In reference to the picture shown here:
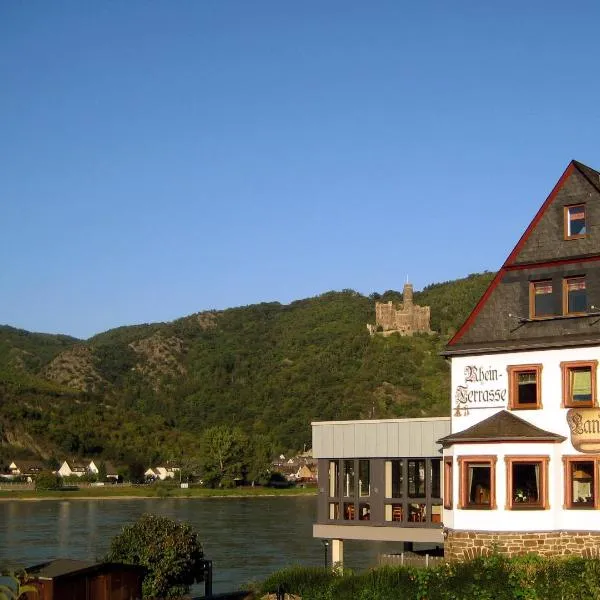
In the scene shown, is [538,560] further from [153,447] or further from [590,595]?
[153,447]

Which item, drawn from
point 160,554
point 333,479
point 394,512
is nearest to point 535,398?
point 394,512

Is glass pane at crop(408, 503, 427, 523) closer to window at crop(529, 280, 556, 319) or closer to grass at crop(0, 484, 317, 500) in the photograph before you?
→ window at crop(529, 280, 556, 319)

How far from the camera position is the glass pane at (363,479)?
3203 cm

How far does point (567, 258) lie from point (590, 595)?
8707 millimetres

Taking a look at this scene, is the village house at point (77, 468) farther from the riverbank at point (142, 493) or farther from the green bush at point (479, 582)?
the green bush at point (479, 582)

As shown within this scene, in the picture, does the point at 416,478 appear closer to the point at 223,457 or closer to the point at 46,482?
the point at 46,482

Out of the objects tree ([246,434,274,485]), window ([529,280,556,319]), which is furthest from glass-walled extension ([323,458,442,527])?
tree ([246,434,274,485])

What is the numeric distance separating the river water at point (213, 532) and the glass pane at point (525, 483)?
12.9 metres

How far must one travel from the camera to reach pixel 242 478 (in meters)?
143

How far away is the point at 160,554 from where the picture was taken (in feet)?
104

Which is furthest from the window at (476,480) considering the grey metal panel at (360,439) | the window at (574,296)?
the grey metal panel at (360,439)

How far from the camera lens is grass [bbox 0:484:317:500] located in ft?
421

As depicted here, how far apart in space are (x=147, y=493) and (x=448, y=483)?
10777 cm

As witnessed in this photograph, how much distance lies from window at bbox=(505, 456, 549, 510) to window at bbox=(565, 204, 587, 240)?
18.9 ft
